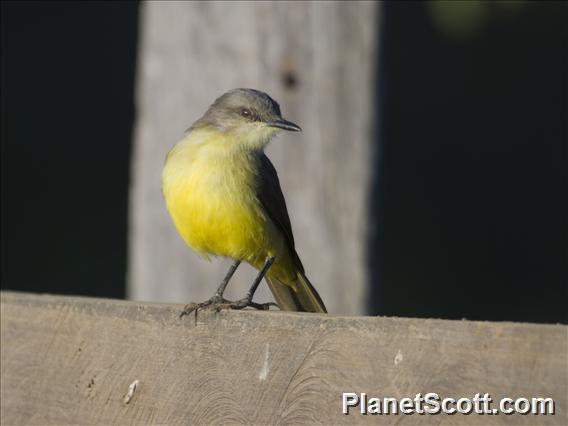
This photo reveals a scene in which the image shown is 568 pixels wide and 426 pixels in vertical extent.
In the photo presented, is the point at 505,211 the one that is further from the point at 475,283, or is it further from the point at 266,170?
the point at 266,170

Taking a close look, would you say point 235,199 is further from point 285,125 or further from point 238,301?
point 238,301

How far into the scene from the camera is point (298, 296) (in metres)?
4.55

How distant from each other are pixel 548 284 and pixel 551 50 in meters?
2.75

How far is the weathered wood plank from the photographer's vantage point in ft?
8.96

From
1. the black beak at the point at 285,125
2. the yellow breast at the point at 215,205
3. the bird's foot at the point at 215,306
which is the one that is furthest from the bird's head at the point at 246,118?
the bird's foot at the point at 215,306

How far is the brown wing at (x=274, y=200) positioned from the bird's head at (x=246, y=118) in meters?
0.17

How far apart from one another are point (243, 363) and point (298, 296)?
1.22m

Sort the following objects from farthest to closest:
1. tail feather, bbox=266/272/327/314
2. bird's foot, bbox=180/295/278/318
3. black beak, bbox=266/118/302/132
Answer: black beak, bbox=266/118/302/132 → tail feather, bbox=266/272/327/314 → bird's foot, bbox=180/295/278/318

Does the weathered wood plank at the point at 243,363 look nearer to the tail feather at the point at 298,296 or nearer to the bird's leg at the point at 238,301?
the bird's leg at the point at 238,301

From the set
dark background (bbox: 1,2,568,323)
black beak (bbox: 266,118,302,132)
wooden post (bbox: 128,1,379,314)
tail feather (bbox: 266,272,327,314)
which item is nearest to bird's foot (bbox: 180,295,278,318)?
tail feather (bbox: 266,272,327,314)

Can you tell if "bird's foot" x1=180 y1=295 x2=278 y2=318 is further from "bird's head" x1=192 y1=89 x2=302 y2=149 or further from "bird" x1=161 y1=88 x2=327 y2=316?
"bird's head" x1=192 y1=89 x2=302 y2=149

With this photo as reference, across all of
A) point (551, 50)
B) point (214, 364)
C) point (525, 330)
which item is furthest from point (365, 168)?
point (551, 50)

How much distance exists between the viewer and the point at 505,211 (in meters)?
14.1

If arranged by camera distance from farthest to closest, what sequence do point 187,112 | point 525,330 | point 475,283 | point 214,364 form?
point 475,283, point 187,112, point 214,364, point 525,330
